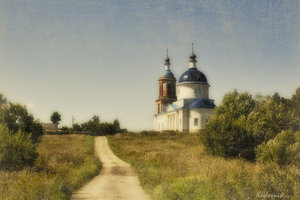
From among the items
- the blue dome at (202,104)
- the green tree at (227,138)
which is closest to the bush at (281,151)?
the green tree at (227,138)

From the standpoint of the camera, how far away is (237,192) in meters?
10.5

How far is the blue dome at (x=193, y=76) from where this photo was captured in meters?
60.4

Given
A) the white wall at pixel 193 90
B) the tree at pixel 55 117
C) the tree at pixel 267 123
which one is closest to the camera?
the tree at pixel 267 123

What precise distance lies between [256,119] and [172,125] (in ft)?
125

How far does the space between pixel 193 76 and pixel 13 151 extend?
45902 millimetres

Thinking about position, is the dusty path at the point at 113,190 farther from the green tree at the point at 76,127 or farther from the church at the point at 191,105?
the green tree at the point at 76,127

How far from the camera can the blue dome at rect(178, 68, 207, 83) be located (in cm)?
6044

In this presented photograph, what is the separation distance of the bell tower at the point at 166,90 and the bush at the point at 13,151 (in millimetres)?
54130

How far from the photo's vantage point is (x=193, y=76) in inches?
2384

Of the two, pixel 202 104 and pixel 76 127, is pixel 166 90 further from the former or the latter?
pixel 76 127

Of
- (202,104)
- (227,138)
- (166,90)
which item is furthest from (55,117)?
(227,138)

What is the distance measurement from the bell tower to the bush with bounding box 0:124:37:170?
54.1 metres

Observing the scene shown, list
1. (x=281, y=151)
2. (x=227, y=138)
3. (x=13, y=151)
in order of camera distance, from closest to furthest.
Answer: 1. (x=13, y=151)
2. (x=281, y=151)
3. (x=227, y=138)

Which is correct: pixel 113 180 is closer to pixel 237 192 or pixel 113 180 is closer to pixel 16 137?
pixel 16 137
